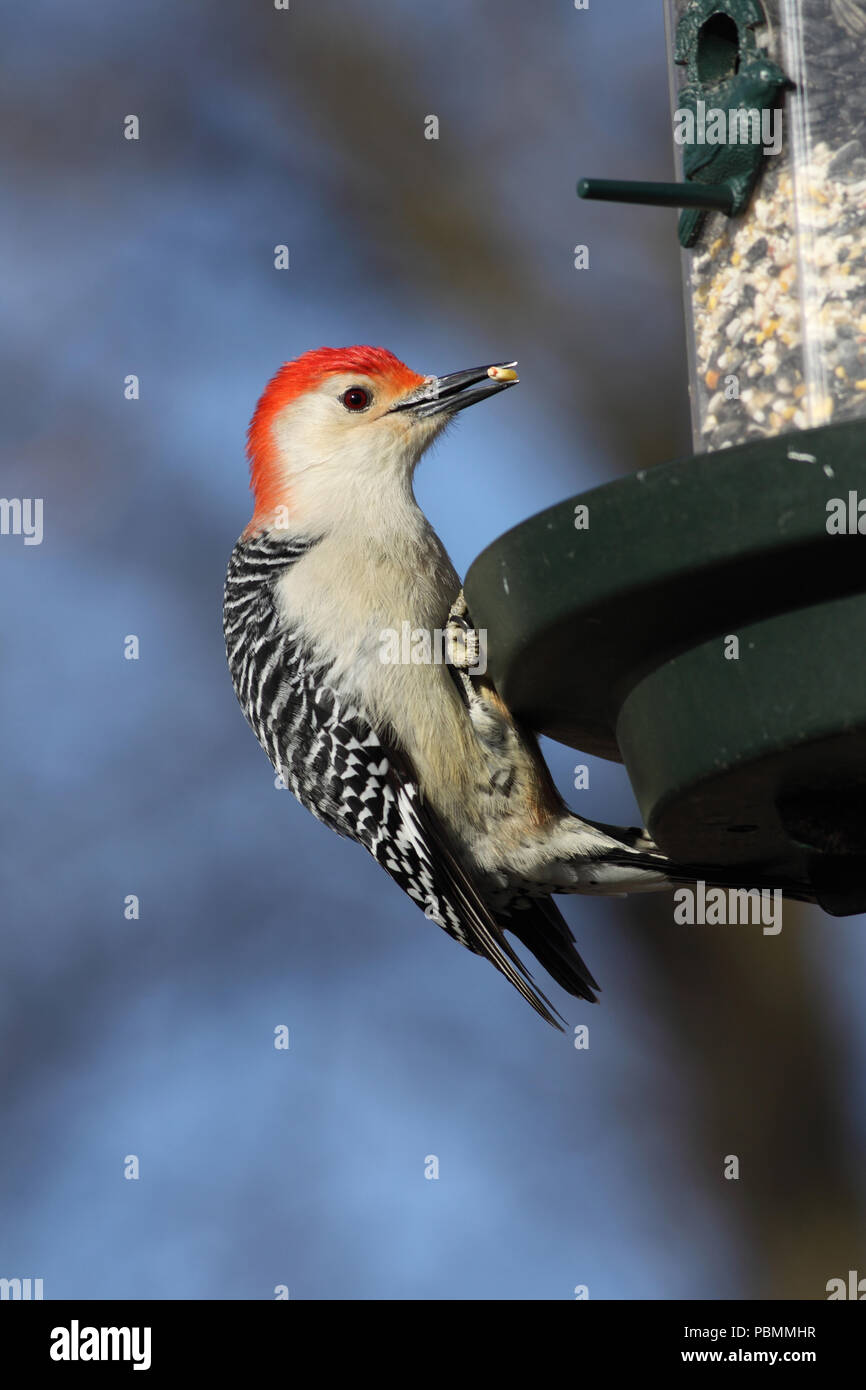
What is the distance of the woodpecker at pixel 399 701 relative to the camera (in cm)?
426

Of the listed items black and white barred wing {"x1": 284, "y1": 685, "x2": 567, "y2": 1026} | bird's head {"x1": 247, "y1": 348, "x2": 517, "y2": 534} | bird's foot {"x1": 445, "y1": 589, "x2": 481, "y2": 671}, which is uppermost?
bird's head {"x1": 247, "y1": 348, "x2": 517, "y2": 534}

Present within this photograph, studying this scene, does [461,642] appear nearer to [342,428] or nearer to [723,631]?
[342,428]

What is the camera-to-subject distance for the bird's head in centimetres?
470

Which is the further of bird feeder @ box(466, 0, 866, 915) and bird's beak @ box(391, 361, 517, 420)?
bird's beak @ box(391, 361, 517, 420)

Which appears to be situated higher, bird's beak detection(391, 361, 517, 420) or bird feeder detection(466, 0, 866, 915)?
bird's beak detection(391, 361, 517, 420)

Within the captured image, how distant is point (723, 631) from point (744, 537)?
0.99ft

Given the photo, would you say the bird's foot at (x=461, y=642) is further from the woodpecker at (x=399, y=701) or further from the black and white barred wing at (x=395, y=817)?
the black and white barred wing at (x=395, y=817)

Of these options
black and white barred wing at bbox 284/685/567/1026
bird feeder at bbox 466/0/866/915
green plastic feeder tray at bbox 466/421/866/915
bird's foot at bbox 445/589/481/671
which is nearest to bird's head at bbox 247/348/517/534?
bird's foot at bbox 445/589/481/671

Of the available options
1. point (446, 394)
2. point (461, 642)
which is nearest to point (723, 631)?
point (461, 642)

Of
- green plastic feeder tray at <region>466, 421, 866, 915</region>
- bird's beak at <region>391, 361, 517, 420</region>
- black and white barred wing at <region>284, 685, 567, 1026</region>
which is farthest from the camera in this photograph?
bird's beak at <region>391, 361, 517, 420</region>

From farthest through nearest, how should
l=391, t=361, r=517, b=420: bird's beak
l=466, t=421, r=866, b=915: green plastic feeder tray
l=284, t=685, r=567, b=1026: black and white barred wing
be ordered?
l=391, t=361, r=517, b=420: bird's beak < l=284, t=685, r=567, b=1026: black and white barred wing < l=466, t=421, r=866, b=915: green plastic feeder tray

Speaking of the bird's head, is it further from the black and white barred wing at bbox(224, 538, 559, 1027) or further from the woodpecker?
the black and white barred wing at bbox(224, 538, 559, 1027)

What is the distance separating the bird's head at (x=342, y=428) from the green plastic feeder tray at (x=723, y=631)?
1.46m

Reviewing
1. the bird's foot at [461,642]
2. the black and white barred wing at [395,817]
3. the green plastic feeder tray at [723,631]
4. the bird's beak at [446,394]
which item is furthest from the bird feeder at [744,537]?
the bird's beak at [446,394]
